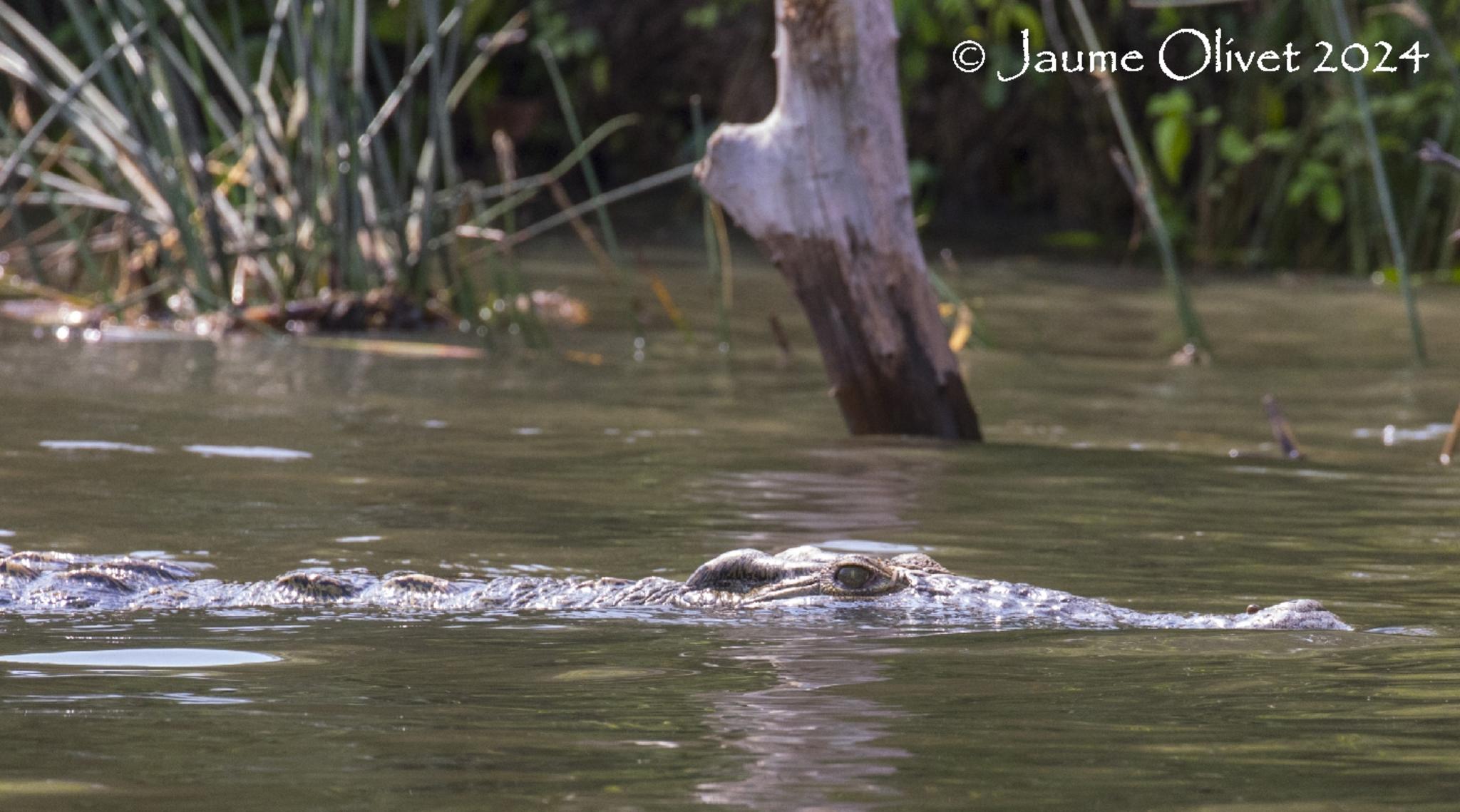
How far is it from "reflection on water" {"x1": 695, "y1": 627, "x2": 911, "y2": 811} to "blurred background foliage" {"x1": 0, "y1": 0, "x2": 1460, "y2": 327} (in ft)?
24.7

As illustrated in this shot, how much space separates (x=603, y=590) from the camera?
3922mm

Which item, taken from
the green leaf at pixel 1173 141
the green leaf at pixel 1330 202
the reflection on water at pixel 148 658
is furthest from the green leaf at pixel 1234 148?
the reflection on water at pixel 148 658

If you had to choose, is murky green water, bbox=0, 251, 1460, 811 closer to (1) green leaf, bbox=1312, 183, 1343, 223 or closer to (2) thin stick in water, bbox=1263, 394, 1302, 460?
(2) thin stick in water, bbox=1263, 394, 1302, 460

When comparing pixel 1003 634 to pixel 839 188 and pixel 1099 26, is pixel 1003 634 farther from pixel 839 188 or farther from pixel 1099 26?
pixel 1099 26

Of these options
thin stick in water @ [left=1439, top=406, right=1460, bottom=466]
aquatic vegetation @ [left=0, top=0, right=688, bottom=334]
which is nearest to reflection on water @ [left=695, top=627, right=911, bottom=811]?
thin stick in water @ [left=1439, top=406, right=1460, bottom=466]

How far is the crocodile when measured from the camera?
3787mm

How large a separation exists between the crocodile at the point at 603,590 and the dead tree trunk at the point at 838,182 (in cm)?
219

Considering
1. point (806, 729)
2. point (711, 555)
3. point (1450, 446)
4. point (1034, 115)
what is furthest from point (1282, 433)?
point (1034, 115)

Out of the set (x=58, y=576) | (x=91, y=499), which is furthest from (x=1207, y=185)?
(x=58, y=576)

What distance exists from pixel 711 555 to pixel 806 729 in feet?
6.35

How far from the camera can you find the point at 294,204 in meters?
8.59

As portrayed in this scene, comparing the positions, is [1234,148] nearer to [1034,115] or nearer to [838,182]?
[1034,115]

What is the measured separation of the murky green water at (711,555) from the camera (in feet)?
8.18

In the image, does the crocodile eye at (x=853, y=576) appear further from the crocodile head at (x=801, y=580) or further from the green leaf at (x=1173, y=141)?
the green leaf at (x=1173, y=141)
